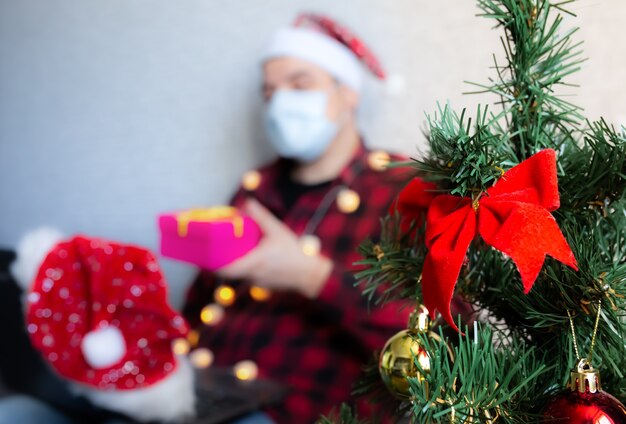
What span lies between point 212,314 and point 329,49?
1.58 ft

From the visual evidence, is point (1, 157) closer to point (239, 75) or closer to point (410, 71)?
point (239, 75)

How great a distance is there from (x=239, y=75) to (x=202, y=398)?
0.63 meters

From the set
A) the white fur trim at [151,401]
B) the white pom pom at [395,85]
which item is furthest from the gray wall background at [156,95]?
the white fur trim at [151,401]

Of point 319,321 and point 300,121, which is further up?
point 300,121

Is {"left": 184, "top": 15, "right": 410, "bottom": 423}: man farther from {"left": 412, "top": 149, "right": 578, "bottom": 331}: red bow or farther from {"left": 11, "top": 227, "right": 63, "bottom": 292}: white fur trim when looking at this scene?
{"left": 412, "top": 149, "right": 578, "bottom": 331}: red bow

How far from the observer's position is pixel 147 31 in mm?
1261

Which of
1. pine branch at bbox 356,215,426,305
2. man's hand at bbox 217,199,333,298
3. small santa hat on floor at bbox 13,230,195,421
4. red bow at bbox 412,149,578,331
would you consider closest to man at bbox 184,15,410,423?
man's hand at bbox 217,199,333,298

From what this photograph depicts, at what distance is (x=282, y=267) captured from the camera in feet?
2.85

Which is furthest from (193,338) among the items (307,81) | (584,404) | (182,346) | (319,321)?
(584,404)

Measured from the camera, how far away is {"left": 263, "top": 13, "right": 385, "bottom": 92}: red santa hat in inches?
38.1

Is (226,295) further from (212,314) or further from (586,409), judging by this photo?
(586,409)

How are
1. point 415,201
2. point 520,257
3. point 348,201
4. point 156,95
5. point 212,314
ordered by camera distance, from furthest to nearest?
point 156,95
point 212,314
point 348,201
point 415,201
point 520,257

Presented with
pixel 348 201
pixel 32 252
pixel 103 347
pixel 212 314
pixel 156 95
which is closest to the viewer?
pixel 103 347

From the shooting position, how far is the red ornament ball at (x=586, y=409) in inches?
12.6
